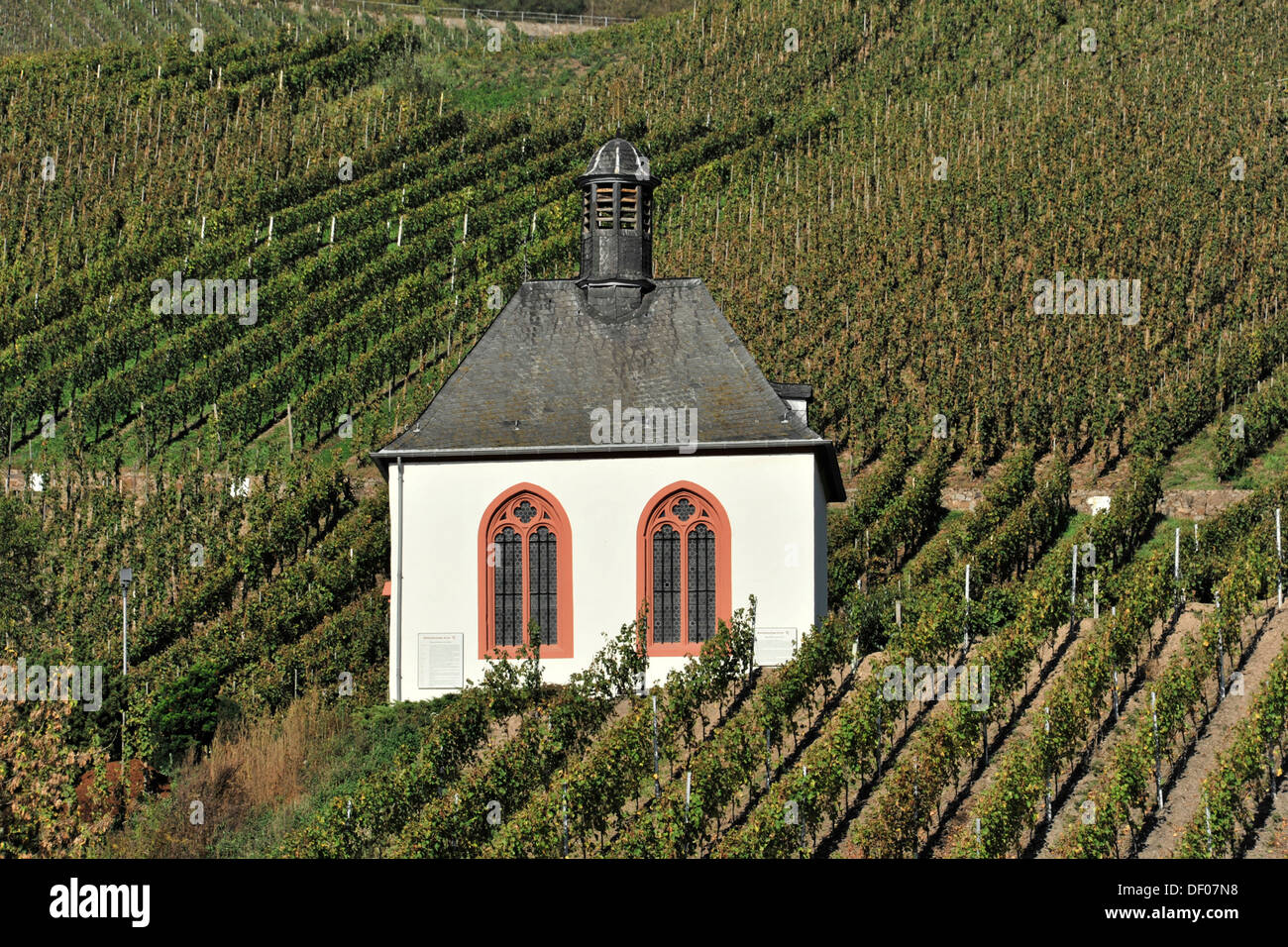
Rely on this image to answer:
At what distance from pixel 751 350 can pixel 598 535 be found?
77.0 feet

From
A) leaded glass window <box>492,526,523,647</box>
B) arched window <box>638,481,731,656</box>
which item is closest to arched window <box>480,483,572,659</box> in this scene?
leaded glass window <box>492,526,523,647</box>

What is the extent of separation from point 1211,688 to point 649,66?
6714cm

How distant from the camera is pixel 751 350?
55.0 meters

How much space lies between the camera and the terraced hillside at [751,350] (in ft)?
85.3

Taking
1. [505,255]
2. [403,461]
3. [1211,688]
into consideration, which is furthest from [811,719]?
[505,255]

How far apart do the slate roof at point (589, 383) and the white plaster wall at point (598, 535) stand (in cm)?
35

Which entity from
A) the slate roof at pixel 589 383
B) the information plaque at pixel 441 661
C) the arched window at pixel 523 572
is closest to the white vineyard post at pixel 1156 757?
the slate roof at pixel 589 383

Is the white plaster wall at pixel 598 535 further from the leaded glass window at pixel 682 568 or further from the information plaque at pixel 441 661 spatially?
the leaded glass window at pixel 682 568

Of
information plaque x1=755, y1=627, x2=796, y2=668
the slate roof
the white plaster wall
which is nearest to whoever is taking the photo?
information plaque x1=755, y1=627, x2=796, y2=668

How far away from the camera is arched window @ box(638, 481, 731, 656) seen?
106 ft

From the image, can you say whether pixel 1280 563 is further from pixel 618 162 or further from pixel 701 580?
pixel 618 162

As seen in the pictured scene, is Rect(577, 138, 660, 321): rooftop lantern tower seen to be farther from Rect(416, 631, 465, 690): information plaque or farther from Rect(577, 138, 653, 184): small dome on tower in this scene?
Rect(416, 631, 465, 690): information plaque

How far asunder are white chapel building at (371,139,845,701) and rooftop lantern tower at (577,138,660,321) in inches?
134

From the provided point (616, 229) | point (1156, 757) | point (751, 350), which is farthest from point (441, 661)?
point (751, 350)
